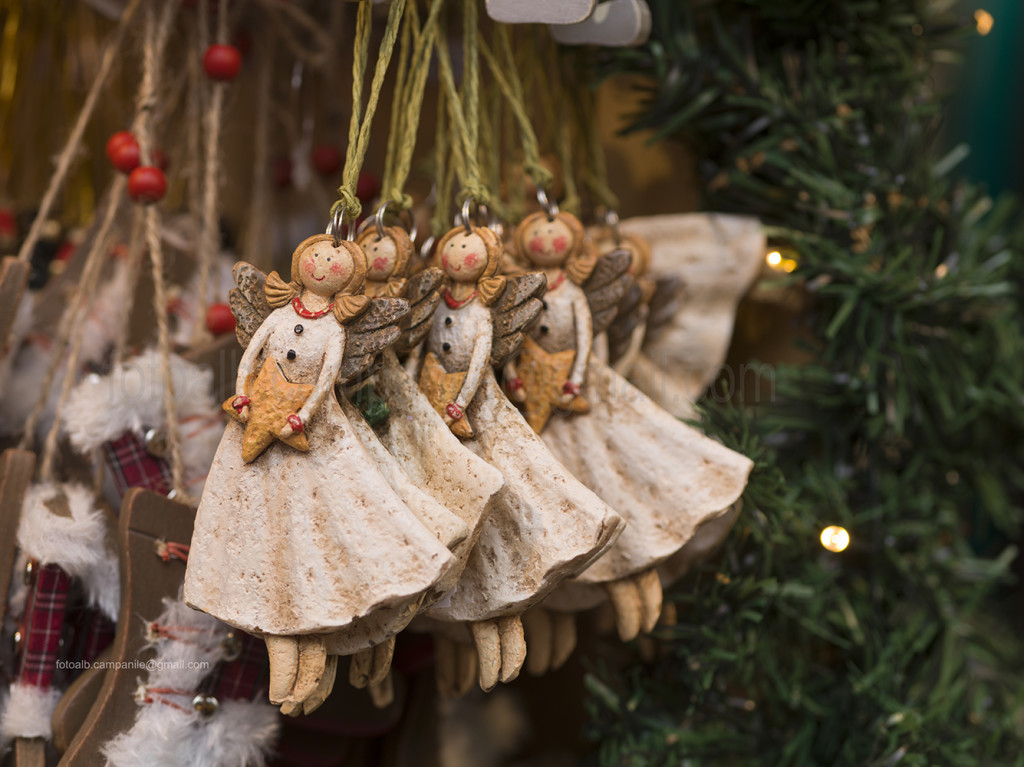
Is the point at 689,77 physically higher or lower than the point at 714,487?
higher

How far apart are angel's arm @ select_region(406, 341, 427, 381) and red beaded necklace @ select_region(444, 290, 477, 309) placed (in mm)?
41

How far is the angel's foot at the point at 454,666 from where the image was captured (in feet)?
2.54

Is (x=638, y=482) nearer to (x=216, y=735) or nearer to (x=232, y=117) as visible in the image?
(x=216, y=735)

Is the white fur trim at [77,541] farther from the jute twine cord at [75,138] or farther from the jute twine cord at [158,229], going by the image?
the jute twine cord at [75,138]

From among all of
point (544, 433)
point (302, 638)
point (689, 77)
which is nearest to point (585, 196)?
point (689, 77)

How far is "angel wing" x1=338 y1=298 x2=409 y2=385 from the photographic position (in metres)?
0.58

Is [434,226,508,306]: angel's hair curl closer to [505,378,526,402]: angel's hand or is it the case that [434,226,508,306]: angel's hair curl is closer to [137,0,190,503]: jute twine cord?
[505,378,526,402]: angel's hand

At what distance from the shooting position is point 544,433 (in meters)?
0.72

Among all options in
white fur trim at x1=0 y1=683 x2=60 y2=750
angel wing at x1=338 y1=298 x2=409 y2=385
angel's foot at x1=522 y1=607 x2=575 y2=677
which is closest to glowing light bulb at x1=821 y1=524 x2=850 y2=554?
angel's foot at x1=522 y1=607 x2=575 y2=677

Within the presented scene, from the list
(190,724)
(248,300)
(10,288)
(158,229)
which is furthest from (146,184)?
(190,724)

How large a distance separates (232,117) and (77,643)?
70cm

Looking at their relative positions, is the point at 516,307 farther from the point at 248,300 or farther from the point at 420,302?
the point at 248,300

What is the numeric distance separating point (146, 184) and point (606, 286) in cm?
42

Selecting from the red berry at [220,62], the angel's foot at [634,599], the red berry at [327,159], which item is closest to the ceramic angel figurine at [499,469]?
the angel's foot at [634,599]
